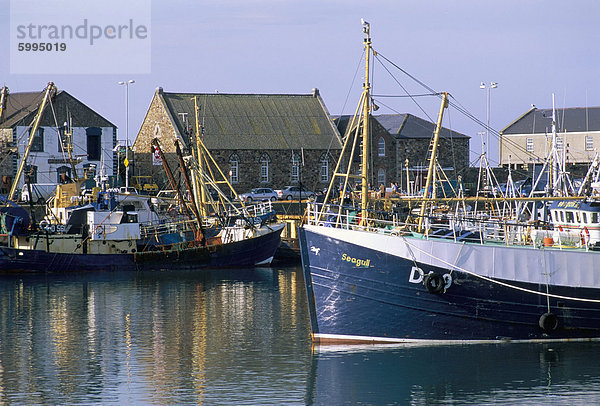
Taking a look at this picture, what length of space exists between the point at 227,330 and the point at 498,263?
10.0 meters

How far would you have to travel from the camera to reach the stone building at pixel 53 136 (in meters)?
70.4

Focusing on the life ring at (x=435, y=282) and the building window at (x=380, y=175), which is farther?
the building window at (x=380, y=175)

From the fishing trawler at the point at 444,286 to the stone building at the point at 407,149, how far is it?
5398 centimetres

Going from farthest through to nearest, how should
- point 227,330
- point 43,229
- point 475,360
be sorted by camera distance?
1. point 43,229
2. point 227,330
3. point 475,360

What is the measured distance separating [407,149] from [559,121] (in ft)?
67.6

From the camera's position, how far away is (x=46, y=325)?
32438 millimetres

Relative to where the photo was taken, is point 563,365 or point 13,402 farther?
point 563,365

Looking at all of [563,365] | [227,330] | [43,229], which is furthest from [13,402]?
[43,229]

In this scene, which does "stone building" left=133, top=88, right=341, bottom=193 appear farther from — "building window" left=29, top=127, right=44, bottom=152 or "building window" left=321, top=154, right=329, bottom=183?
"building window" left=29, top=127, right=44, bottom=152

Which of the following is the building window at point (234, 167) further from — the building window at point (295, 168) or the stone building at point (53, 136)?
the stone building at point (53, 136)

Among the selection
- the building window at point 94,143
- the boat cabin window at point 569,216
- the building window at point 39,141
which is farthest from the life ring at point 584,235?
the building window at point 94,143

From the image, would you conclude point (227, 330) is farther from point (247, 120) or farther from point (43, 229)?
point (247, 120)

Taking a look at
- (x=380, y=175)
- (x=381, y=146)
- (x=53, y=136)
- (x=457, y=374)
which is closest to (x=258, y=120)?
(x=381, y=146)

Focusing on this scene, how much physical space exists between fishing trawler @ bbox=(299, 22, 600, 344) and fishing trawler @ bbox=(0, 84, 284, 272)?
77.6 feet
